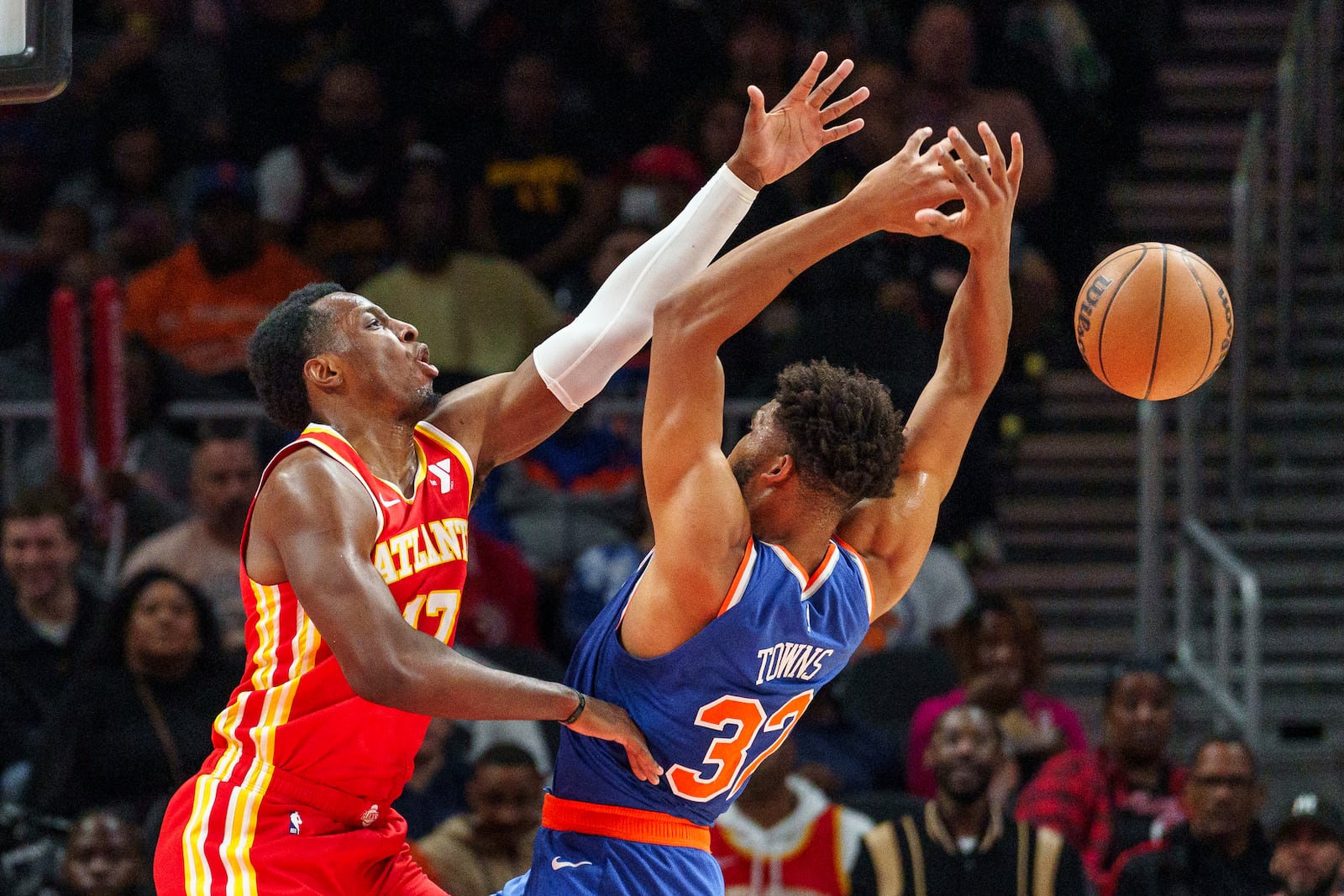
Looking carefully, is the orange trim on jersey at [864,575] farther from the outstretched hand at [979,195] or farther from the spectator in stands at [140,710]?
the spectator in stands at [140,710]

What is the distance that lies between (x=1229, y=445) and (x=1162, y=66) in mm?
2885

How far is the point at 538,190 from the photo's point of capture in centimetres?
1010

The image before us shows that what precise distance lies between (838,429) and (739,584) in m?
0.39

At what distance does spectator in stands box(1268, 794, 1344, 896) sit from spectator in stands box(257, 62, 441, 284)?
217 inches

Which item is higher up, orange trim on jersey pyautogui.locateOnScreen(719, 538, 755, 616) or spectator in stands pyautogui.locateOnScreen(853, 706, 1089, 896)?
orange trim on jersey pyautogui.locateOnScreen(719, 538, 755, 616)

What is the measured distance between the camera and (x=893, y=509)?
14.0 ft

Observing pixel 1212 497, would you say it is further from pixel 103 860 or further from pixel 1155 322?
pixel 103 860

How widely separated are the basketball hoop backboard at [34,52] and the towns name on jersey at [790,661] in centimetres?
203

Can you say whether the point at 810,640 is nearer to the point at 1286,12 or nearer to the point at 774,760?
the point at 774,760

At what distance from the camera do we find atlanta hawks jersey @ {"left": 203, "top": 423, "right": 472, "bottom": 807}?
3887 mm

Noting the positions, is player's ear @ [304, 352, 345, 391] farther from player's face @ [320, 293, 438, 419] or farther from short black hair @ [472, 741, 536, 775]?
short black hair @ [472, 741, 536, 775]

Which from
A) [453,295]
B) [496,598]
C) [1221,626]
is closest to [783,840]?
[496,598]

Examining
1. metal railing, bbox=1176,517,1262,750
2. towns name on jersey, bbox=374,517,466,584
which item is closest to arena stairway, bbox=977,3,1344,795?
metal railing, bbox=1176,517,1262,750

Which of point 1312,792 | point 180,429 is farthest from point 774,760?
point 180,429
